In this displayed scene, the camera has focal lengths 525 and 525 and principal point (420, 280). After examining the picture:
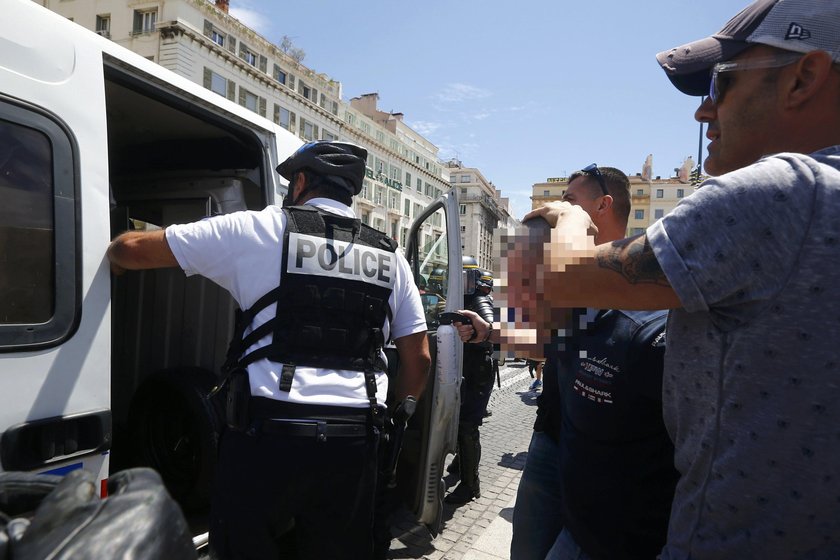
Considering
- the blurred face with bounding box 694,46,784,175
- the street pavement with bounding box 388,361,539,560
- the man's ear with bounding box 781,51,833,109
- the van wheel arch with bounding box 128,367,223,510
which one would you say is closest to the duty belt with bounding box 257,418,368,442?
the van wheel arch with bounding box 128,367,223,510

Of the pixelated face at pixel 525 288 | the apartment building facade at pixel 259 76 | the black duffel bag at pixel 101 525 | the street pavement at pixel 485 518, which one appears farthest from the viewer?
the apartment building facade at pixel 259 76

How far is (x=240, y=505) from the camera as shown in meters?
1.93

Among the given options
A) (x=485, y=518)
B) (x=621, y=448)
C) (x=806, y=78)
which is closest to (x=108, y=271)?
(x=621, y=448)

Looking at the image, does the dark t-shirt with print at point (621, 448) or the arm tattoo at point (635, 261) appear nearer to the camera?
the arm tattoo at point (635, 261)

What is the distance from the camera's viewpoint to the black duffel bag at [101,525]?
0.60 m

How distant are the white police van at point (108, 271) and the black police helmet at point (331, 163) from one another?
0.53 metres

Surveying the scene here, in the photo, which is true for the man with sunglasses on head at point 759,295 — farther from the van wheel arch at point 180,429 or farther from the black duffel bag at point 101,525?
the van wheel arch at point 180,429

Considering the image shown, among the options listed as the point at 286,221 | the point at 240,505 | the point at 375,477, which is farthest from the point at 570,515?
the point at 286,221

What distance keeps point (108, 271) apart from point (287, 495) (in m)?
1.05

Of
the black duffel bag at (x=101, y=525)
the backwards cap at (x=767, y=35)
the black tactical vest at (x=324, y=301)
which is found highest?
the backwards cap at (x=767, y=35)

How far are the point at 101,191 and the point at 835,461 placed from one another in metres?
2.19

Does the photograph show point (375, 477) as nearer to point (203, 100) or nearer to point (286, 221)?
point (286, 221)

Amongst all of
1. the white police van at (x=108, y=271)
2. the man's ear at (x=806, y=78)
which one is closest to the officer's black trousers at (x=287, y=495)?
the white police van at (x=108, y=271)

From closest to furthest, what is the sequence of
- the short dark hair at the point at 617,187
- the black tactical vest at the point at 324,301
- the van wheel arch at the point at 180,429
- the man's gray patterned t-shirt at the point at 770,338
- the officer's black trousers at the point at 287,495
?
the man's gray patterned t-shirt at the point at 770,338 → the officer's black trousers at the point at 287,495 → the black tactical vest at the point at 324,301 → the short dark hair at the point at 617,187 → the van wheel arch at the point at 180,429
